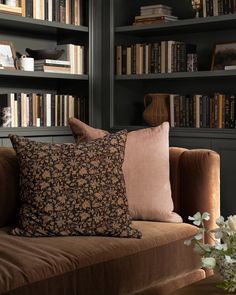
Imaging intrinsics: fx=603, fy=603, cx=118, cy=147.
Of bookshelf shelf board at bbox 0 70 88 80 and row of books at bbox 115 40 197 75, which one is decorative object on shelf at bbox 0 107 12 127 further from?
row of books at bbox 115 40 197 75

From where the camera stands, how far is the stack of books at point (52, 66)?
4.03 meters

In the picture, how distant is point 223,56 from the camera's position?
396 cm

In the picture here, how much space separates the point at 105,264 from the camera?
7.81 ft

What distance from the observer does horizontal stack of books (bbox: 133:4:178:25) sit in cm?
407

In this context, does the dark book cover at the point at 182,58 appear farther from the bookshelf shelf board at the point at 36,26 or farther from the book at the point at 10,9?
the book at the point at 10,9

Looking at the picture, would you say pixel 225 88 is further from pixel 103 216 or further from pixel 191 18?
pixel 103 216

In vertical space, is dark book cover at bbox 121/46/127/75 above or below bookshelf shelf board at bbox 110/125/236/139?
above

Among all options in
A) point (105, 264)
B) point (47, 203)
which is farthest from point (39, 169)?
point (105, 264)

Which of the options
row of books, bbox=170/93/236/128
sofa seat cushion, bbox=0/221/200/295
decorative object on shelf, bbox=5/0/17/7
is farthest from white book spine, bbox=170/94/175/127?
sofa seat cushion, bbox=0/221/200/295

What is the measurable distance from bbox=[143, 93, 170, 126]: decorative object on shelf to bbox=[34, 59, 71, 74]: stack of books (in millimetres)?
620

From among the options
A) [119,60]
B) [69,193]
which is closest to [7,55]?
[119,60]

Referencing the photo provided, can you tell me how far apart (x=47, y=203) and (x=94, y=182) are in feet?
0.75

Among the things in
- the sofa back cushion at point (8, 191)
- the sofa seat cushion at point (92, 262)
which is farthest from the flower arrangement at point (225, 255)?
the sofa back cushion at point (8, 191)

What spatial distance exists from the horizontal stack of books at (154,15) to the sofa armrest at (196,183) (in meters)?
1.32
